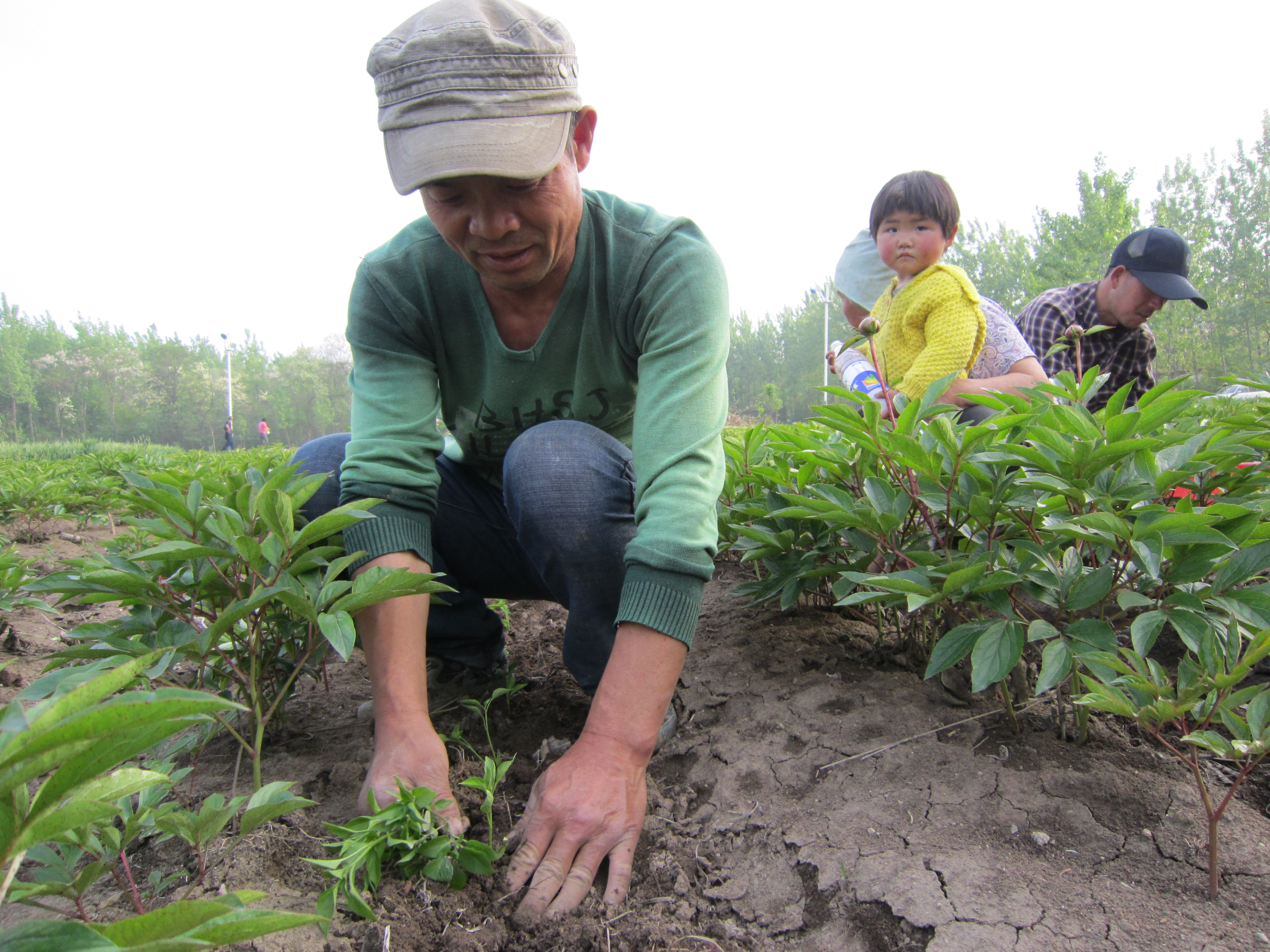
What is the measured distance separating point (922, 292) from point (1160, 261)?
155 cm

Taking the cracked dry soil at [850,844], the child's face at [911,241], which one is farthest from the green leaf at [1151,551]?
the child's face at [911,241]

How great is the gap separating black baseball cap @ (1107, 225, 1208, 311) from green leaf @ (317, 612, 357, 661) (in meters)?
3.88

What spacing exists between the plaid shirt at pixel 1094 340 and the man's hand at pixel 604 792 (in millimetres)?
3348

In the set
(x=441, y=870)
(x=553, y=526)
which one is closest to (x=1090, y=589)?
(x=553, y=526)

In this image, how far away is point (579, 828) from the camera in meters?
1.17

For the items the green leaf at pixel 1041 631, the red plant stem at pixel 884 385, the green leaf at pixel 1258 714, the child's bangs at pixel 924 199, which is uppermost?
the child's bangs at pixel 924 199

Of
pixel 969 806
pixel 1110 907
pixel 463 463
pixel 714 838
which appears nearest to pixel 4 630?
pixel 463 463

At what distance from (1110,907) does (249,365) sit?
6667cm

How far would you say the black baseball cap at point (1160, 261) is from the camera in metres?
3.52

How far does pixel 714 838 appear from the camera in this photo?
4.34 feet

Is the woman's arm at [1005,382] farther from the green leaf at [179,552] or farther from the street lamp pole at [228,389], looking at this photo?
the street lamp pole at [228,389]

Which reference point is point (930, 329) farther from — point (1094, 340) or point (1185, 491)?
point (1185, 491)

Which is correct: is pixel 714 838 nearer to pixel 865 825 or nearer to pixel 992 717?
pixel 865 825

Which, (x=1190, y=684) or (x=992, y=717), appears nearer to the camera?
(x=1190, y=684)
